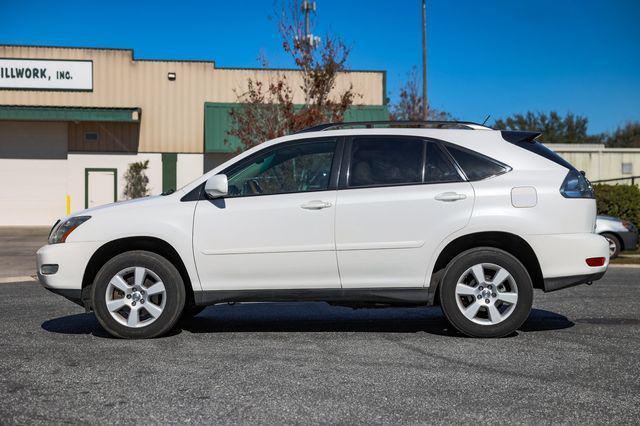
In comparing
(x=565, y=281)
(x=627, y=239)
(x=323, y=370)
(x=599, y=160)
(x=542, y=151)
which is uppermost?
(x=599, y=160)

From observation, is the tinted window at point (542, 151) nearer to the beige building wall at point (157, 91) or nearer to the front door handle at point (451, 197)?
the front door handle at point (451, 197)

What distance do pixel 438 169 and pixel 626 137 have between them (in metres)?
68.0

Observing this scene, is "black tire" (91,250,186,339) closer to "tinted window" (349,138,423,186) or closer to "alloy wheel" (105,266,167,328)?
"alloy wheel" (105,266,167,328)

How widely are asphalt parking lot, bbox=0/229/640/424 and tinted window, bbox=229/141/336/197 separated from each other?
1.28m

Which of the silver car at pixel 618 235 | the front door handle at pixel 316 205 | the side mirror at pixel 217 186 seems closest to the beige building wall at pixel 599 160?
the silver car at pixel 618 235

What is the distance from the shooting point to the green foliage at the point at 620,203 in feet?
65.5

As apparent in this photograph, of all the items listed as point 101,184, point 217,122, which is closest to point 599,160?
point 217,122

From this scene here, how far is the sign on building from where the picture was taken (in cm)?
3184

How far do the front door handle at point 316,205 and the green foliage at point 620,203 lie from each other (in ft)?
50.0

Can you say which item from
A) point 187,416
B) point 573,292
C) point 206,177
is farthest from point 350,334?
point 573,292

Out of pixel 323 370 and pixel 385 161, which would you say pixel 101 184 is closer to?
pixel 385 161

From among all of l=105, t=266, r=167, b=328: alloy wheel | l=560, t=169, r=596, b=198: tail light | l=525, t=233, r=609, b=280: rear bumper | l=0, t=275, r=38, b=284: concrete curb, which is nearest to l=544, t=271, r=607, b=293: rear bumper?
l=525, t=233, r=609, b=280: rear bumper

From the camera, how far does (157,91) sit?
32.6 metres

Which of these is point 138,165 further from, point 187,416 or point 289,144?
point 187,416
